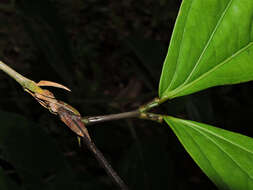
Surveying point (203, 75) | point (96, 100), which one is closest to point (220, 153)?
point (203, 75)

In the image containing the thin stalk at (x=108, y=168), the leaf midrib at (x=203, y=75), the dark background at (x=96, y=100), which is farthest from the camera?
the dark background at (x=96, y=100)

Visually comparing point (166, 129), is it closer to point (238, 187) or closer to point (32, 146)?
point (32, 146)

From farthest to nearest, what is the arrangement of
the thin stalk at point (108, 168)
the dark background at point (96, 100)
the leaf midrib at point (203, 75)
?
the dark background at point (96, 100) < the leaf midrib at point (203, 75) < the thin stalk at point (108, 168)

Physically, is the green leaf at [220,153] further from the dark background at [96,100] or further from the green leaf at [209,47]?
the dark background at [96,100]

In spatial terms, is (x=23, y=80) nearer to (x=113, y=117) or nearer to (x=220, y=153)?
(x=113, y=117)

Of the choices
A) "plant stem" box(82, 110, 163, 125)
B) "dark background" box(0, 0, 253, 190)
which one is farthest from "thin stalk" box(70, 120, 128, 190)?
"dark background" box(0, 0, 253, 190)

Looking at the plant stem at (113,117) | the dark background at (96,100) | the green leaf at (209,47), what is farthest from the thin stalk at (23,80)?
the dark background at (96,100)

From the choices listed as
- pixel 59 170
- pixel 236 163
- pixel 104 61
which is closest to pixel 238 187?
pixel 236 163
